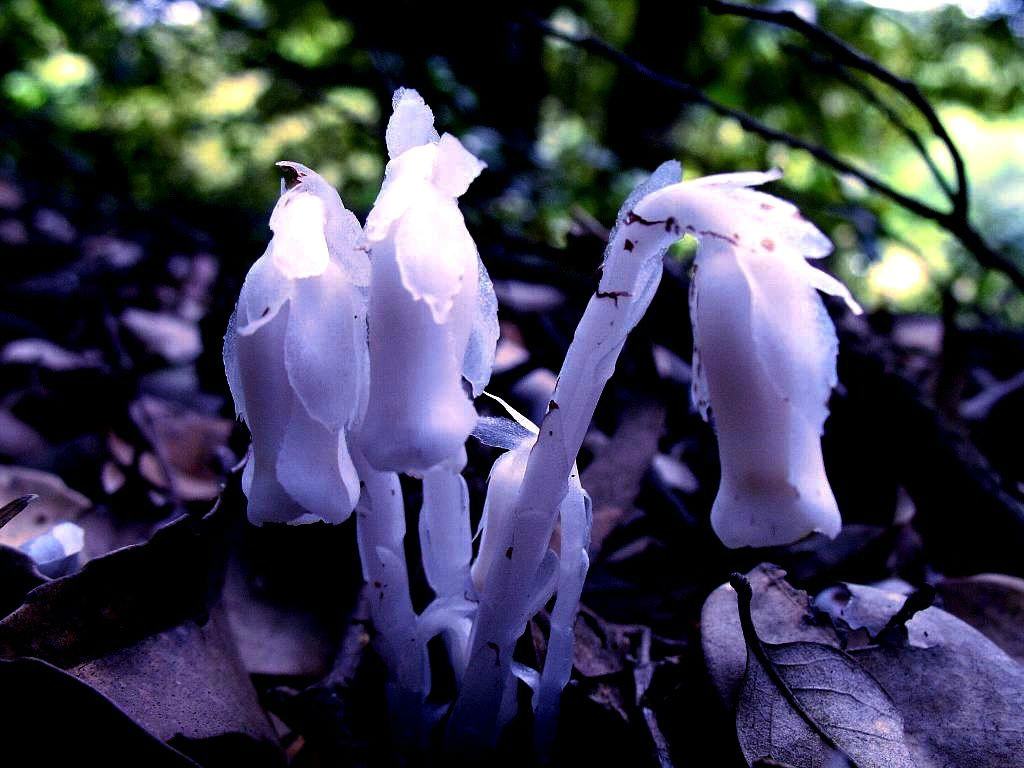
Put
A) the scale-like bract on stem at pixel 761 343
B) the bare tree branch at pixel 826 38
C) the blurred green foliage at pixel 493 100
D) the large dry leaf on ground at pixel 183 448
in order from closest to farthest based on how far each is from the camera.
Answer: the scale-like bract on stem at pixel 761 343 → the bare tree branch at pixel 826 38 → the large dry leaf on ground at pixel 183 448 → the blurred green foliage at pixel 493 100

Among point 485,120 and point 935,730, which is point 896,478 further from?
point 485,120

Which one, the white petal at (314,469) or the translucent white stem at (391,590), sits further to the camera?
the translucent white stem at (391,590)

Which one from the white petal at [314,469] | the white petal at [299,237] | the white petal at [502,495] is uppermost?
the white petal at [299,237]

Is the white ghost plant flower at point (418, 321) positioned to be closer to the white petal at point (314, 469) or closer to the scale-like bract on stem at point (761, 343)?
the white petal at point (314, 469)

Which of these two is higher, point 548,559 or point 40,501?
point 548,559

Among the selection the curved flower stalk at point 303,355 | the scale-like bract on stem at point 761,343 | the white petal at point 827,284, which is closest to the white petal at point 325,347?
the curved flower stalk at point 303,355

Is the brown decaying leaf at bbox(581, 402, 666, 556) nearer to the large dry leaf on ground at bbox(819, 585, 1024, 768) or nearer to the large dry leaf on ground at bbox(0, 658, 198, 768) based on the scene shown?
the large dry leaf on ground at bbox(819, 585, 1024, 768)

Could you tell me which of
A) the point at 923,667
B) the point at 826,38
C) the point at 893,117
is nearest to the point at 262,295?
the point at 923,667

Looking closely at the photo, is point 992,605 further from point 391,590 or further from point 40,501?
Answer: point 40,501

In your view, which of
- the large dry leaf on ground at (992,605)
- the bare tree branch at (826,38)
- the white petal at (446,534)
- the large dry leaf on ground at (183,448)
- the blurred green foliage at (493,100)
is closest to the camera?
the white petal at (446,534)
